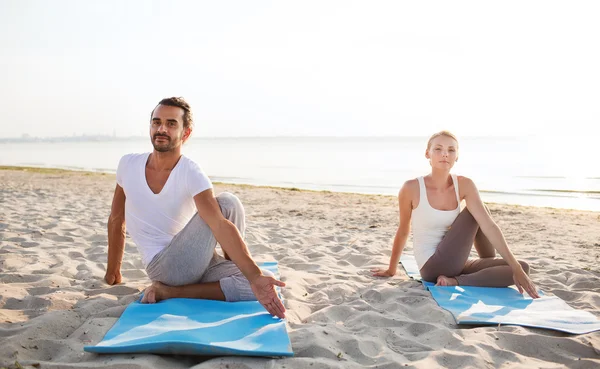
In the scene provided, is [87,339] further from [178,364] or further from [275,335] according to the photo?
[275,335]

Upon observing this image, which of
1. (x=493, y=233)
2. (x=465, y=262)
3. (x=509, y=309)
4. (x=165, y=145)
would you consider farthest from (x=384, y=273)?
(x=165, y=145)

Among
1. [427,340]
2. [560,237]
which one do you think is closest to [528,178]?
[560,237]

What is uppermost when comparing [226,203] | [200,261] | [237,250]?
[226,203]

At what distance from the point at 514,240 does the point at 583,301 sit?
9.93 feet

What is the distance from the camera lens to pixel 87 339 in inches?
110

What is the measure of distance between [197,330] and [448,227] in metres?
2.40

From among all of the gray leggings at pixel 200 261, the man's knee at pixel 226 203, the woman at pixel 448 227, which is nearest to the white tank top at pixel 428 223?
the woman at pixel 448 227

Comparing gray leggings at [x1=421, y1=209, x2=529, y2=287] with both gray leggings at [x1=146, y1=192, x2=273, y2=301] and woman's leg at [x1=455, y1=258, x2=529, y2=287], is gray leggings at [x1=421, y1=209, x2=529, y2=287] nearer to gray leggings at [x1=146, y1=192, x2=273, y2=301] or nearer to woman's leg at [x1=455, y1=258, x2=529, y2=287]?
woman's leg at [x1=455, y1=258, x2=529, y2=287]

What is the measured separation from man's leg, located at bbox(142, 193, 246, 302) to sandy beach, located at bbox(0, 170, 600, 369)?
1.15ft

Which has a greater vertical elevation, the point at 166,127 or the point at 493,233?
the point at 166,127

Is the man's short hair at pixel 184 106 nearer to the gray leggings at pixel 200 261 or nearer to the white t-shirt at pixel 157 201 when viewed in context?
the white t-shirt at pixel 157 201

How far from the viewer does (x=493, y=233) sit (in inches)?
153

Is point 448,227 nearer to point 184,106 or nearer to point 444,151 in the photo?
point 444,151

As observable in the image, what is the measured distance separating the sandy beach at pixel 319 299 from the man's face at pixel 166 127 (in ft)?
3.97
